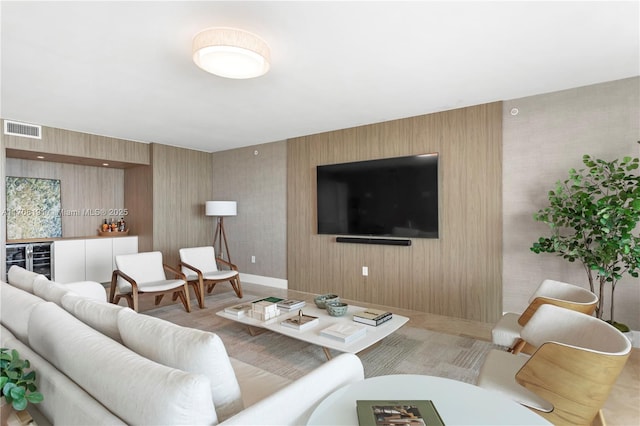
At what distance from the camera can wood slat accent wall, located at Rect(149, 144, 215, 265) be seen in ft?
18.4

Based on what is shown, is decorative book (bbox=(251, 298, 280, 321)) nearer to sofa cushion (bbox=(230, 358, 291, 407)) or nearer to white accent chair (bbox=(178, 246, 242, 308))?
sofa cushion (bbox=(230, 358, 291, 407))

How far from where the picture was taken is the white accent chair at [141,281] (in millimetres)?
3805

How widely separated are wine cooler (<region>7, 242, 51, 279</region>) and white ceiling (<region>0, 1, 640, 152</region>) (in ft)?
5.83

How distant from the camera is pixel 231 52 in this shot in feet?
7.01

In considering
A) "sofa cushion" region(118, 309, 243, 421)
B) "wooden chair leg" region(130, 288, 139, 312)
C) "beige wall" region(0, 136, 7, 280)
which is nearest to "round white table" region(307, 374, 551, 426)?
"sofa cushion" region(118, 309, 243, 421)

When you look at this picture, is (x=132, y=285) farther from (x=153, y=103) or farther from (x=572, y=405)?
(x=572, y=405)

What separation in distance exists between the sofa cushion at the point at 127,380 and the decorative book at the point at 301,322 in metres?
1.52

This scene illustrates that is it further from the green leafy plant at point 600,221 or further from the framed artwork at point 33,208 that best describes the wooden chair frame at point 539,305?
the framed artwork at point 33,208

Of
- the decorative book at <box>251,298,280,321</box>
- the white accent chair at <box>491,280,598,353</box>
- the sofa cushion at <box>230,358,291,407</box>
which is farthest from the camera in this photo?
the decorative book at <box>251,298,280,321</box>

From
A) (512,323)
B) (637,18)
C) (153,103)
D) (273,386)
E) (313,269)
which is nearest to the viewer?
(273,386)

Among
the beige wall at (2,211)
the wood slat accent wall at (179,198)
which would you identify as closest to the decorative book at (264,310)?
the wood slat accent wall at (179,198)

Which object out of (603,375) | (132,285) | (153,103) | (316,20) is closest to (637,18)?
(316,20)

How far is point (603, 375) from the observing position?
4.23 feet

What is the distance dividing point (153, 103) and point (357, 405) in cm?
367
